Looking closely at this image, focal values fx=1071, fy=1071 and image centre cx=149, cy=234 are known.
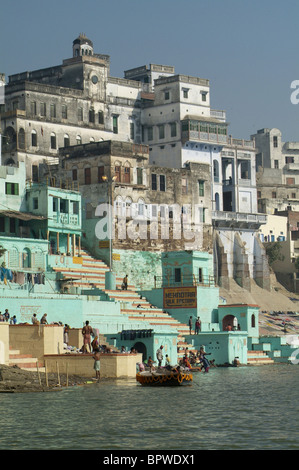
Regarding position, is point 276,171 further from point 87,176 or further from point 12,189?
point 12,189

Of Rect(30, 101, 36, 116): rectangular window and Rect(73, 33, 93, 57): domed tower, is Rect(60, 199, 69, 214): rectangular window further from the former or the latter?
Rect(73, 33, 93, 57): domed tower

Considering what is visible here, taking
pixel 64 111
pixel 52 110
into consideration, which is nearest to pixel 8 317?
pixel 52 110

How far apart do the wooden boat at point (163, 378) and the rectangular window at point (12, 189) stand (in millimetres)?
26305

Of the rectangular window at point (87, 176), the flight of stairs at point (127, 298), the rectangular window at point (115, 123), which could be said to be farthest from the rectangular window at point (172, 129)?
the flight of stairs at point (127, 298)

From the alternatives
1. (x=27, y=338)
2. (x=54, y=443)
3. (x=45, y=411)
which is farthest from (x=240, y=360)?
(x=54, y=443)

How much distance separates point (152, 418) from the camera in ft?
108

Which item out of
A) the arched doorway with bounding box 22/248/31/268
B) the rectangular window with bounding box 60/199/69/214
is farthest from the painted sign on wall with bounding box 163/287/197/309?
the arched doorway with bounding box 22/248/31/268

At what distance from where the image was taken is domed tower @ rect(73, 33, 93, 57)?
295ft

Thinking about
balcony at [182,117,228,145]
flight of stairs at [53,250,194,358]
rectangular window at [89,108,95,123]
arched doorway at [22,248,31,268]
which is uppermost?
rectangular window at [89,108,95,123]

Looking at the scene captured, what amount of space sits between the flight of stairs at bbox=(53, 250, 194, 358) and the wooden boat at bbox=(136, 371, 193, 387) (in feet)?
48.5

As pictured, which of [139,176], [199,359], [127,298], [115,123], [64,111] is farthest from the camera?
[115,123]

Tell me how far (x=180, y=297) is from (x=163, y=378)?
22.9 meters

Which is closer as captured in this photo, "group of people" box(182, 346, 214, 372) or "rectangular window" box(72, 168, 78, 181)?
"group of people" box(182, 346, 214, 372)

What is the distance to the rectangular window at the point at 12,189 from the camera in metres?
68.5
